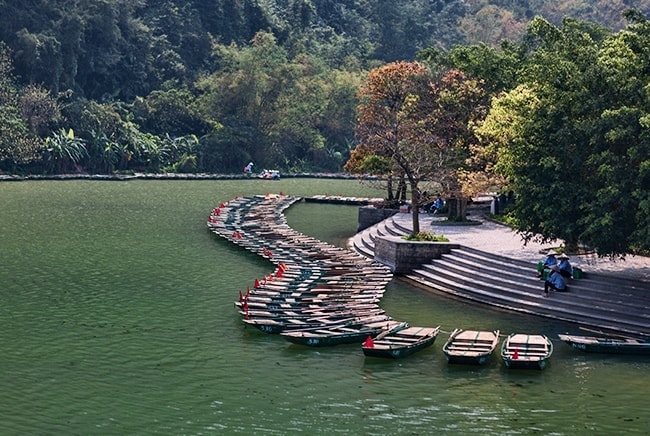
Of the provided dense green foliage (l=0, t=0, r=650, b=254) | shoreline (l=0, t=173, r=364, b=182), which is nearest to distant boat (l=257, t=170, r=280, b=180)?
shoreline (l=0, t=173, r=364, b=182)

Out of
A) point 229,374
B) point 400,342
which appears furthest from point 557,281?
point 229,374

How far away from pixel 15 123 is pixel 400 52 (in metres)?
71.7

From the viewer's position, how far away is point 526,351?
87.1 ft

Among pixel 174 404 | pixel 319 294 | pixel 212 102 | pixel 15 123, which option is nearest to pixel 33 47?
pixel 15 123

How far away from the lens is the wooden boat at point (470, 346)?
85.6 feet

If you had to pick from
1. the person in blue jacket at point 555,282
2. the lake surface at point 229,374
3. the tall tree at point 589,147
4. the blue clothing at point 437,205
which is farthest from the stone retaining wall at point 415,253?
the blue clothing at point 437,205

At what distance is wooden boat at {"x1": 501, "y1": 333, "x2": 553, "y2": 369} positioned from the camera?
2578 centimetres

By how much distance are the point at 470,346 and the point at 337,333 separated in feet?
12.0

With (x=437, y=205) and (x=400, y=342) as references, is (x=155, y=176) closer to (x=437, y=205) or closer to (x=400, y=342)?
(x=437, y=205)

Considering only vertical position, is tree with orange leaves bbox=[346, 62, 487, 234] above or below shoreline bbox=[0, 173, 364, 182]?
above

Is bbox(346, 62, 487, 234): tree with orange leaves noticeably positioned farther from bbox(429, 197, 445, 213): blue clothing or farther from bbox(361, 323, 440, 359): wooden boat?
bbox(361, 323, 440, 359): wooden boat

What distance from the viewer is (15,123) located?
3789 inches

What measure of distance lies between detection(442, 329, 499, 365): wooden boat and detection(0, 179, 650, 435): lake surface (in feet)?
1.22

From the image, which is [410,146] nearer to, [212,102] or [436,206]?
[436,206]
